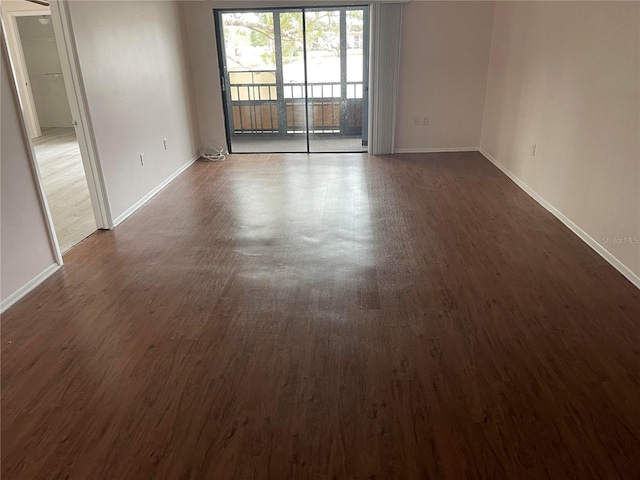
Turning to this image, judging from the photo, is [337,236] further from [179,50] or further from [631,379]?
[179,50]

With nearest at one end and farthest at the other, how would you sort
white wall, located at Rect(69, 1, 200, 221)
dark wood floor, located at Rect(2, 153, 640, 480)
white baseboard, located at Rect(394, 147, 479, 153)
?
dark wood floor, located at Rect(2, 153, 640, 480)
white wall, located at Rect(69, 1, 200, 221)
white baseboard, located at Rect(394, 147, 479, 153)

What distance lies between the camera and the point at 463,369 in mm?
2145

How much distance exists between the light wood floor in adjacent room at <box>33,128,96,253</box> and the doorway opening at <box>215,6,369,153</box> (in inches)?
86.8

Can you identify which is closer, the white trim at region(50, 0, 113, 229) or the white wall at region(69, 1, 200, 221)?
the white trim at region(50, 0, 113, 229)

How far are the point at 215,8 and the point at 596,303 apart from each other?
5541 millimetres

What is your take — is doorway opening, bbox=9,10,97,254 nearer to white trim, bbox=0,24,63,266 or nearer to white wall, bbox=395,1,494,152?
white trim, bbox=0,24,63,266

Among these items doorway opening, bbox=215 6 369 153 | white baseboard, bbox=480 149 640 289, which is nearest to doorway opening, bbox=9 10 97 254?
doorway opening, bbox=215 6 369 153

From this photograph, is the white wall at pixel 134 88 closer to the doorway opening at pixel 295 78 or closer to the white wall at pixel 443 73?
the doorway opening at pixel 295 78

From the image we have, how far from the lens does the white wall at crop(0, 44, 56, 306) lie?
272 centimetres

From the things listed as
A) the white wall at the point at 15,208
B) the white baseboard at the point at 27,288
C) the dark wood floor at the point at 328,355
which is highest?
the white wall at the point at 15,208

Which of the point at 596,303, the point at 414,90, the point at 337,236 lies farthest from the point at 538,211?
the point at 414,90

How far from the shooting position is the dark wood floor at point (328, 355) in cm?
171

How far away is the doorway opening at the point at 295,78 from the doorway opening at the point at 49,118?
7.26 feet

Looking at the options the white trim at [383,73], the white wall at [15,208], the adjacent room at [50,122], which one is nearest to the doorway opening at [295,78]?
the white trim at [383,73]
